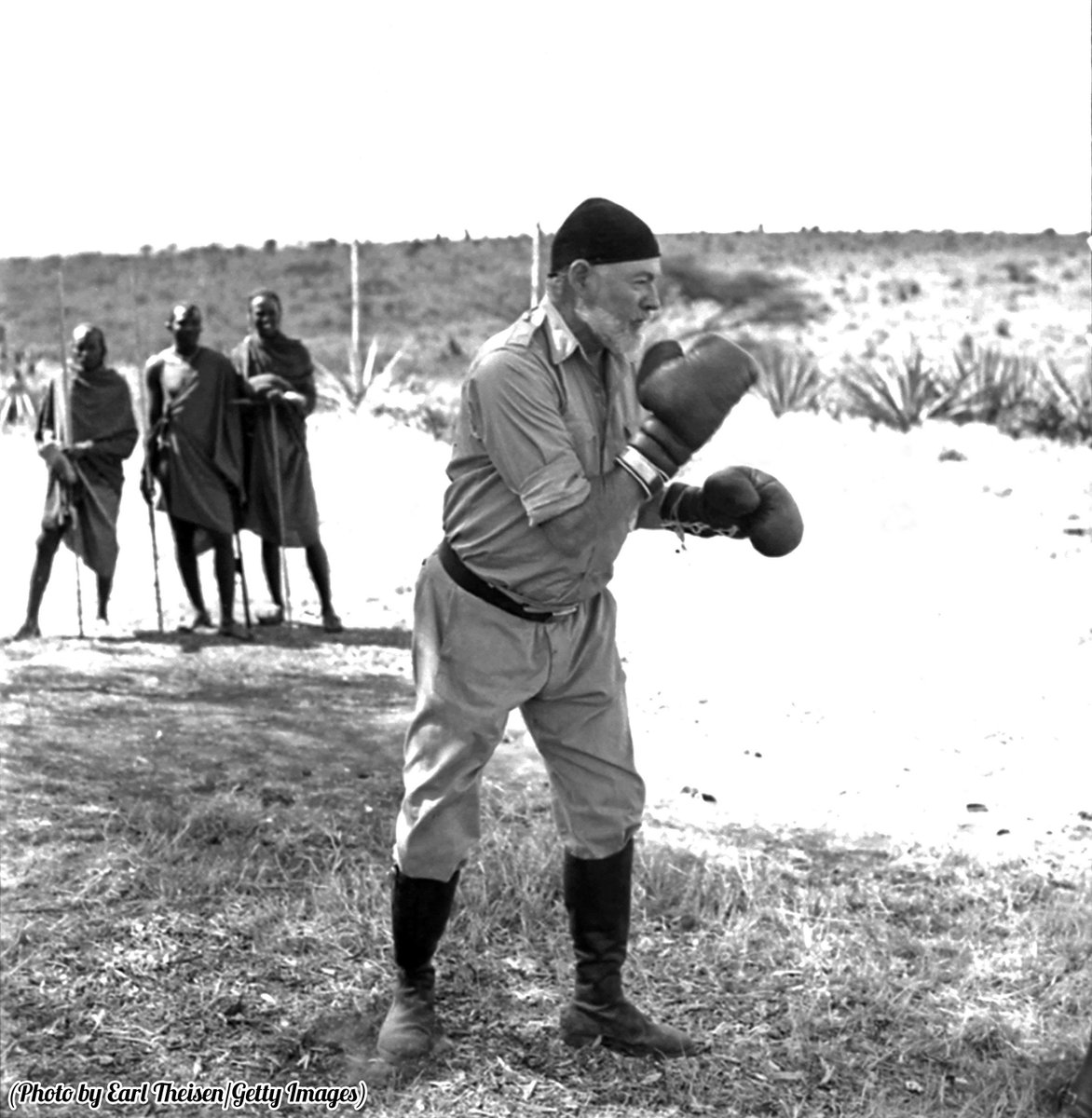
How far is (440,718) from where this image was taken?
3.13 m

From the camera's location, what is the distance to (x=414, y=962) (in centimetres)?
330

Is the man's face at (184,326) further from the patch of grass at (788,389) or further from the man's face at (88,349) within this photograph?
the patch of grass at (788,389)

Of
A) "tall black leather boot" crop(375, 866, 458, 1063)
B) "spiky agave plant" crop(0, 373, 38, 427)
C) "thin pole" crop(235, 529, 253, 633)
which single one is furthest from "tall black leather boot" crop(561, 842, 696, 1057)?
"spiky agave plant" crop(0, 373, 38, 427)

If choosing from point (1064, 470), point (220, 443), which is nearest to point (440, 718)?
point (220, 443)

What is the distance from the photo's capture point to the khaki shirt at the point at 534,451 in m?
2.92

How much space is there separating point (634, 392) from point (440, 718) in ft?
2.37

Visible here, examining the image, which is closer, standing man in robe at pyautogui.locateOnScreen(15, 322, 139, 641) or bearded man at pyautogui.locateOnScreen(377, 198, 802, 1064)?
bearded man at pyautogui.locateOnScreen(377, 198, 802, 1064)

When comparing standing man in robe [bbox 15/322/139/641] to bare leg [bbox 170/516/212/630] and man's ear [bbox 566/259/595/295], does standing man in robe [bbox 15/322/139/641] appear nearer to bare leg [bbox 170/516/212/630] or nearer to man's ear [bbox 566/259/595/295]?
bare leg [bbox 170/516/212/630]

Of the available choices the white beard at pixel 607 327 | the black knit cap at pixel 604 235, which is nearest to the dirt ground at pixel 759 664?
the white beard at pixel 607 327

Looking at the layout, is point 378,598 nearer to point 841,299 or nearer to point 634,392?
point 634,392

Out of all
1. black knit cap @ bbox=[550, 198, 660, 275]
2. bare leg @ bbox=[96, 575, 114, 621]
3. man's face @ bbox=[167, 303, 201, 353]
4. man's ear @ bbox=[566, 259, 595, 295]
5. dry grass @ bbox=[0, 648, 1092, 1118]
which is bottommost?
dry grass @ bbox=[0, 648, 1092, 1118]

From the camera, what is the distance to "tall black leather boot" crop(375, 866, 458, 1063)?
321 centimetres

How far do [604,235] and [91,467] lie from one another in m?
5.92

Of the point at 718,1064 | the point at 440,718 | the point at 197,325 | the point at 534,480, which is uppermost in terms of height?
the point at 197,325
